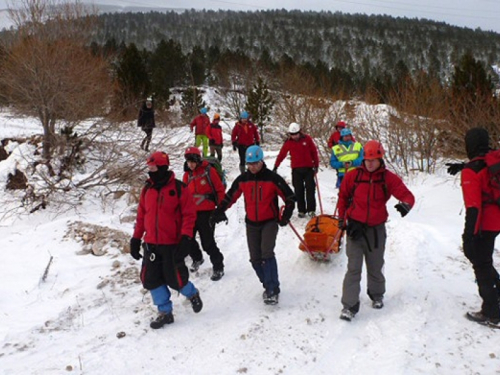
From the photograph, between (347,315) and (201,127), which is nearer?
(347,315)

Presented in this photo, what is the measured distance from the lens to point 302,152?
23.6ft

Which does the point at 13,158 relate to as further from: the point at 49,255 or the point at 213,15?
the point at 213,15

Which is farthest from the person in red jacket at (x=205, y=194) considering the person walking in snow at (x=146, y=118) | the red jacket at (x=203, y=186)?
the person walking in snow at (x=146, y=118)

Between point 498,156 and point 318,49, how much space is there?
295 ft

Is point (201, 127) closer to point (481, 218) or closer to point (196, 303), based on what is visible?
point (196, 303)

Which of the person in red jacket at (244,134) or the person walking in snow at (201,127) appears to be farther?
the person walking in snow at (201,127)

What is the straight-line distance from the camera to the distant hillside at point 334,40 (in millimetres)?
Answer: 81500

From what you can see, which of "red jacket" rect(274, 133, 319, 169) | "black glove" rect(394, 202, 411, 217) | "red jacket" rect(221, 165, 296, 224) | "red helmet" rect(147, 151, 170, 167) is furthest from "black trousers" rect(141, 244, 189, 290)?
"red jacket" rect(274, 133, 319, 169)

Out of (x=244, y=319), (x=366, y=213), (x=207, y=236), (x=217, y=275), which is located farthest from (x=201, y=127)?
(x=366, y=213)

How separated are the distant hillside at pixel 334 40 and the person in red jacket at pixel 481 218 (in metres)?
71.3

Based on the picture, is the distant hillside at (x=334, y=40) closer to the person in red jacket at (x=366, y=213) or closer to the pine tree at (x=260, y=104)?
the pine tree at (x=260, y=104)

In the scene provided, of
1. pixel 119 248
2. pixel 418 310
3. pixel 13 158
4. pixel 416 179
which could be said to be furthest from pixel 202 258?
pixel 416 179

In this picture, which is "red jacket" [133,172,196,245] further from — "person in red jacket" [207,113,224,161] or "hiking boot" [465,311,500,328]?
"person in red jacket" [207,113,224,161]

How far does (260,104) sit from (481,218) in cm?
2214
